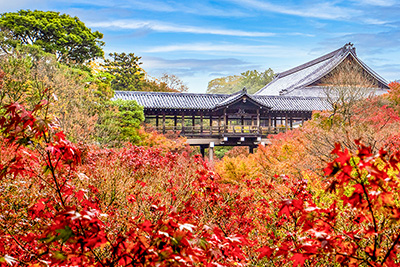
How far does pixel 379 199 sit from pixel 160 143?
1538 centimetres

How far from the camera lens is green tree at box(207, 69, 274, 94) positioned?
2231 inches

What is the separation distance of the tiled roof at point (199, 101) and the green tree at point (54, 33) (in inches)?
180

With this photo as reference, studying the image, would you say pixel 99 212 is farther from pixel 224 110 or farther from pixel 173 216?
pixel 224 110

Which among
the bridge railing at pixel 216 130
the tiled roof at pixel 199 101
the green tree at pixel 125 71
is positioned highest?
the green tree at pixel 125 71

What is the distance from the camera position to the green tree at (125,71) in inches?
1369

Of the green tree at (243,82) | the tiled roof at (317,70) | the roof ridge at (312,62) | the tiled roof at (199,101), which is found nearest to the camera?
the tiled roof at (199,101)

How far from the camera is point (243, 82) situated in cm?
6022

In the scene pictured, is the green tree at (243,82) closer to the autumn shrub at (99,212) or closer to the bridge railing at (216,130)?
the bridge railing at (216,130)

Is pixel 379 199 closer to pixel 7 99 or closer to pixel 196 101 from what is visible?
pixel 7 99

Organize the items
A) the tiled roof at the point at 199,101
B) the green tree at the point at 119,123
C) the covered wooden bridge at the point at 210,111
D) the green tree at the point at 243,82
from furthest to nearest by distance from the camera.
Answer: the green tree at the point at 243,82
the tiled roof at the point at 199,101
the covered wooden bridge at the point at 210,111
the green tree at the point at 119,123

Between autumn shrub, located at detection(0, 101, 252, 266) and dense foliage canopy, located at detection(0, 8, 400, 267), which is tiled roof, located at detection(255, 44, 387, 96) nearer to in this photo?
dense foliage canopy, located at detection(0, 8, 400, 267)

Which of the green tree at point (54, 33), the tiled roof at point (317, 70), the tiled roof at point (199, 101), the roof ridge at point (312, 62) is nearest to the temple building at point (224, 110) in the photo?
the tiled roof at point (199, 101)

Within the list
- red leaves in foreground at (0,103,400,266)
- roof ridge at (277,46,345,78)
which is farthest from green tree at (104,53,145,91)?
red leaves in foreground at (0,103,400,266)

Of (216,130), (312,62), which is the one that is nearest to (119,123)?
(216,130)
